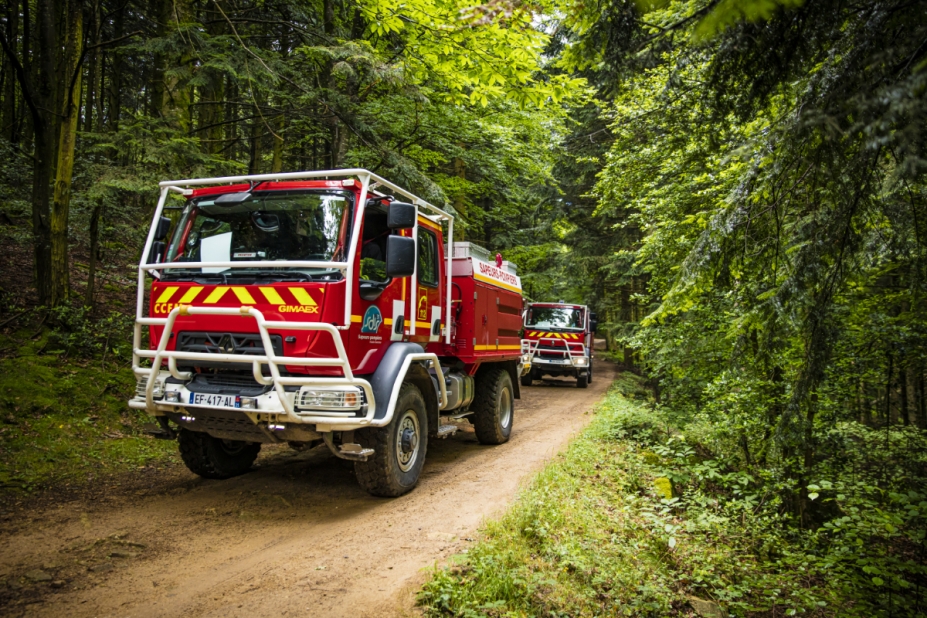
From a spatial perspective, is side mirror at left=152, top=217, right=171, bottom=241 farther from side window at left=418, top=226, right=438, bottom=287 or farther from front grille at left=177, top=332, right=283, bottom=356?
side window at left=418, top=226, right=438, bottom=287

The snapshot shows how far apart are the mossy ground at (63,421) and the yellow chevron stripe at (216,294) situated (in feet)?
7.86

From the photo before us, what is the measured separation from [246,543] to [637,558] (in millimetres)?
2986

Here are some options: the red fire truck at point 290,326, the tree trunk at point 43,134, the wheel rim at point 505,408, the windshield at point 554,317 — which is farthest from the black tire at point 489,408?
the windshield at point 554,317

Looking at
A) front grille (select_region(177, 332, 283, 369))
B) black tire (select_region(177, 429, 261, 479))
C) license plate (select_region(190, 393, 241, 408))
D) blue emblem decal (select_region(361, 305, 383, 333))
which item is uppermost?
blue emblem decal (select_region(361, 305, 383, 333))

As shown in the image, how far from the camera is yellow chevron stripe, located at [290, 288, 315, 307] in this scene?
455cm

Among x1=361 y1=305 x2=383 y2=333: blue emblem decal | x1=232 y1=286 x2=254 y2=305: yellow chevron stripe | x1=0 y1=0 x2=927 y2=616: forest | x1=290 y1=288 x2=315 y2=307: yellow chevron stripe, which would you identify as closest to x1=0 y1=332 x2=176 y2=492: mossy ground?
x1=0 y1=0 x2=927 y2=616: forest

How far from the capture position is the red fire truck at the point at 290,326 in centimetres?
446

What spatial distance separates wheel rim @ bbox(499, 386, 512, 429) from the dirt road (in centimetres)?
185

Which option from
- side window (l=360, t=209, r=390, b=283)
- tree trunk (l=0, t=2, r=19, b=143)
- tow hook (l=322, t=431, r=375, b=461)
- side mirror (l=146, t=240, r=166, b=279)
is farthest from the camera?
tree trunk (l=0, t=2, r=19, b=143)

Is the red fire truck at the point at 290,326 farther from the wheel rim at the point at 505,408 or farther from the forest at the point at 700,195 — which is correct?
the wheel rim at the point at 505,408

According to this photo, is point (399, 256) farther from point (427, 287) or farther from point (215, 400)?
point (215, 400)

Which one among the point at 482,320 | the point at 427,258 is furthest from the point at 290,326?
the point at 482,320

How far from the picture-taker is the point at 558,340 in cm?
1659

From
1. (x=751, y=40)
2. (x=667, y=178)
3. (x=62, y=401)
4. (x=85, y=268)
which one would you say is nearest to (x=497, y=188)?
(x=667, y=178)
